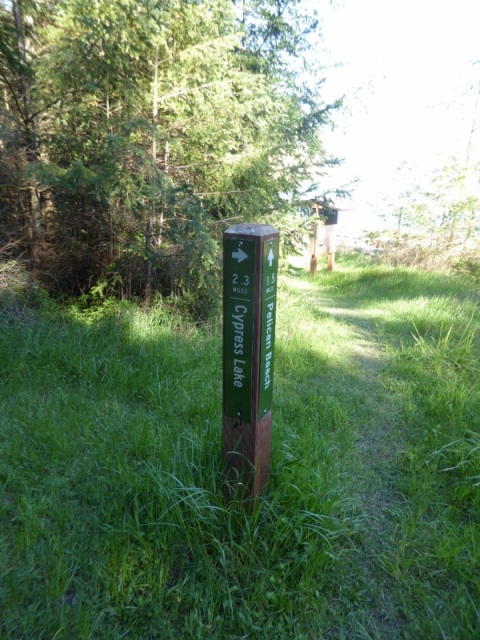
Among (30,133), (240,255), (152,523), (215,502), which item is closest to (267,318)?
(240,255)

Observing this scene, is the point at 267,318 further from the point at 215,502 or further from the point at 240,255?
the point at 215,502

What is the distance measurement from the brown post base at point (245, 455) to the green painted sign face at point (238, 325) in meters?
0.07

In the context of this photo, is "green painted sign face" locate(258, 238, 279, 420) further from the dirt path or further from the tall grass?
the dirt path

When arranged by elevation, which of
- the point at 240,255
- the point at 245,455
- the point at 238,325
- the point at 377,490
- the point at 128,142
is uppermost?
the point at 128,142

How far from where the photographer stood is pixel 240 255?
1.95 m

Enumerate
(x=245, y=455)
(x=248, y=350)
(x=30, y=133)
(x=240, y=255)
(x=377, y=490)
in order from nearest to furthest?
(x=240, y=255), (x=248, y=350), (x=245, y=455), (x=377, y=490), (x=30, y=133)

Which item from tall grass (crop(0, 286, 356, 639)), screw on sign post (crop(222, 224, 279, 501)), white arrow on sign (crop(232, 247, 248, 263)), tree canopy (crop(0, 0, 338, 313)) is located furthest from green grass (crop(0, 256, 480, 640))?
tree canopy (crop(0, 0, 338, 313))

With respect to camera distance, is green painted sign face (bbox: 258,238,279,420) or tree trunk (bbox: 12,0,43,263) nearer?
green painted sign face (bbox: 258,238,279,420)

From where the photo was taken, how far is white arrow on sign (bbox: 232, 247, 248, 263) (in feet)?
6.37

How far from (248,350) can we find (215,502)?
88 cm

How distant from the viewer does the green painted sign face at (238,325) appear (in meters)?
1.96

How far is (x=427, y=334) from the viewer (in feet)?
18.7

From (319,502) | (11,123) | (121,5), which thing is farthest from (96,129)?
(319,502)

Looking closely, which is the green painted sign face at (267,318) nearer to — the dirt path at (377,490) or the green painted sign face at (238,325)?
the green painted sign face at (238,325)
